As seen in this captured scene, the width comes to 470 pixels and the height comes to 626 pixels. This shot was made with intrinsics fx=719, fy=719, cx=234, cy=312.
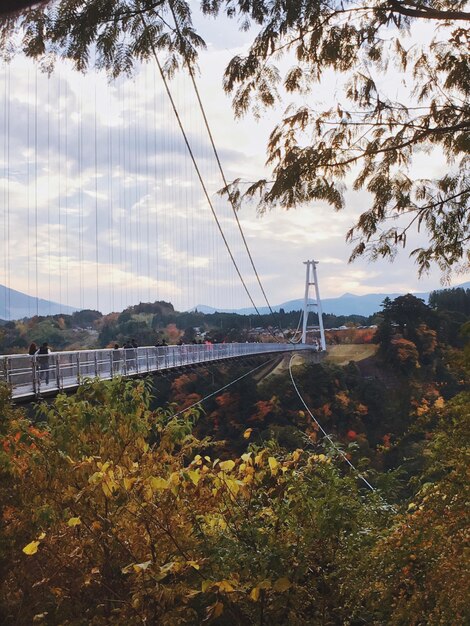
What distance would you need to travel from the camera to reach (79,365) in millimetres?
12812

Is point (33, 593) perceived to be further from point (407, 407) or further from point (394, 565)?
point (407, 407)

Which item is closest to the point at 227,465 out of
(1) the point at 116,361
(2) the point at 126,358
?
(1) the point at 116,361

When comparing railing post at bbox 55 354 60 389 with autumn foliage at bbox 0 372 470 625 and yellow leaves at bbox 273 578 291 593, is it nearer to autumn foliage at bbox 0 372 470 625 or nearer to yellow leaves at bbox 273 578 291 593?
autumn foliage at bbox 0 372 470 625

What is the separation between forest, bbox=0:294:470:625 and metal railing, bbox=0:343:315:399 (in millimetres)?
701

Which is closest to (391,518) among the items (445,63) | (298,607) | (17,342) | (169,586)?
(298,607)

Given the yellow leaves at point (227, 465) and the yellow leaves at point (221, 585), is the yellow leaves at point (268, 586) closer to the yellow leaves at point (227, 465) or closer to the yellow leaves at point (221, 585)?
the yellow leaves at point (221, 585)

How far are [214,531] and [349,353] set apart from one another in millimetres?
52827

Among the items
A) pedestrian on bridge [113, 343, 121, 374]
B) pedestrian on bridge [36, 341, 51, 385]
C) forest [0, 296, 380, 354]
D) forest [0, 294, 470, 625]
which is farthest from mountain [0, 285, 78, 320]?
forest [0, 294, 470, 625]

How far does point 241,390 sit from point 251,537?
34422 mm

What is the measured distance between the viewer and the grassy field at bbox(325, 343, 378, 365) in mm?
51472

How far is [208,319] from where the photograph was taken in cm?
5656

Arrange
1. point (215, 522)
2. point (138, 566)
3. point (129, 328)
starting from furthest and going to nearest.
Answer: point (129, 328) < point (215, 522) < point (138, 566)

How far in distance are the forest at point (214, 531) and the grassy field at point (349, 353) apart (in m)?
45.6

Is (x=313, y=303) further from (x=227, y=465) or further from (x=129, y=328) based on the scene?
(x=227, y=465)
